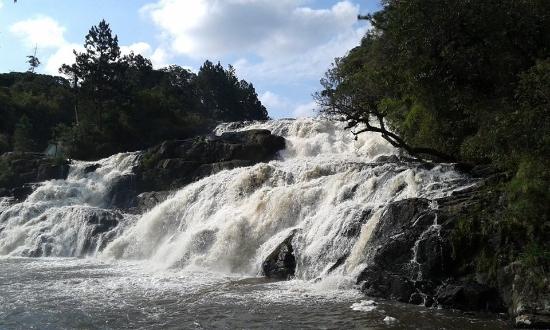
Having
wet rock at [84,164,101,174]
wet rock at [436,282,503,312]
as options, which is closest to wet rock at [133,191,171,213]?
wet rock at [84,164,101,174]

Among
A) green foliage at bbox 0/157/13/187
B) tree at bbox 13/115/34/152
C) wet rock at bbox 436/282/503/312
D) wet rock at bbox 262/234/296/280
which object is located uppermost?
tree at bbox 13/115/34/152

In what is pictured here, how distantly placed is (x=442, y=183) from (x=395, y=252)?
338cm

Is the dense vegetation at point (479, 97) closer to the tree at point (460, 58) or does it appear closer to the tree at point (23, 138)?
the tree at point (460, 58)

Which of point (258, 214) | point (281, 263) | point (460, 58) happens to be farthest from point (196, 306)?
point (460, 58)

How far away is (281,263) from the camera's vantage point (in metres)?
14.8

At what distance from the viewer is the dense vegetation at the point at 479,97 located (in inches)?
419

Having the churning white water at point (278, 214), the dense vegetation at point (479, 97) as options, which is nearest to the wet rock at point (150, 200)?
the churning white water at point (278, 214)

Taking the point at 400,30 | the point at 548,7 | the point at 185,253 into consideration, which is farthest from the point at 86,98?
the point at 548,7

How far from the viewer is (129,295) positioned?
12852 mm

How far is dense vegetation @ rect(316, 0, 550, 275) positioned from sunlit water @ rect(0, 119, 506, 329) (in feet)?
5.45

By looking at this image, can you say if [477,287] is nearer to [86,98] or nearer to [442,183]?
[442,183]

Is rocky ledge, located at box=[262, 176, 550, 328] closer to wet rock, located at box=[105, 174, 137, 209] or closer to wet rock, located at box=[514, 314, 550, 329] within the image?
wet rock, located at box=[514, 314, 550, 329]

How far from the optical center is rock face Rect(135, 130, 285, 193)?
100 feet

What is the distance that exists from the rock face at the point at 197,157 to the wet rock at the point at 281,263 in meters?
14.5
